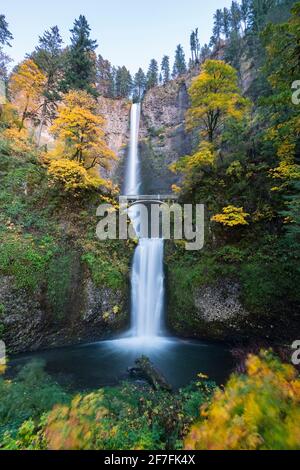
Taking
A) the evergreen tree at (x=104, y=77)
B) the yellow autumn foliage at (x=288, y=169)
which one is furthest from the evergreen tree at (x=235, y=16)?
the yellow autumn foliage at (x=288, y=169)

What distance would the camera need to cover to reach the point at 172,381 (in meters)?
6.49

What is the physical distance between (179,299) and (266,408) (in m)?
7.03

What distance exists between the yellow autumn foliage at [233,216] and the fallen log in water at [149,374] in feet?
18.0

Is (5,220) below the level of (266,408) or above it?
above

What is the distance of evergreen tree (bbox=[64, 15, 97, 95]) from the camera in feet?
44.3

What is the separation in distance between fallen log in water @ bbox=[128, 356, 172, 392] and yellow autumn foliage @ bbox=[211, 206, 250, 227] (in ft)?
18.0

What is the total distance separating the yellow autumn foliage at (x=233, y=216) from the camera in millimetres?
8500

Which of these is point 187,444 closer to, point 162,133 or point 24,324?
point 24,324

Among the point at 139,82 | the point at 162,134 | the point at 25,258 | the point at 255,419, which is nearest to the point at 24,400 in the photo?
the point at 255,419

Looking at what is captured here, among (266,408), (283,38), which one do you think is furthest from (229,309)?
(283,38)

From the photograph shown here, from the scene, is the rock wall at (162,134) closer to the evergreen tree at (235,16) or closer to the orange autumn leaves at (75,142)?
the orange autumn leaves at (75,142)

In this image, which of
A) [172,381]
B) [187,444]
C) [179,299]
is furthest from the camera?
[179,299]

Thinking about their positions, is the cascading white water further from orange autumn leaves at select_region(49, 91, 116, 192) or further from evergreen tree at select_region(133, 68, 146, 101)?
orange autumn leaves at select_region(49, 91, 116, 192)

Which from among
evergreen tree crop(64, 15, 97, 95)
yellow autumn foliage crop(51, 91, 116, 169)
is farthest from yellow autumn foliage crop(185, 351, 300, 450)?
evergreen tree crop(64, 15, 97, 95)
